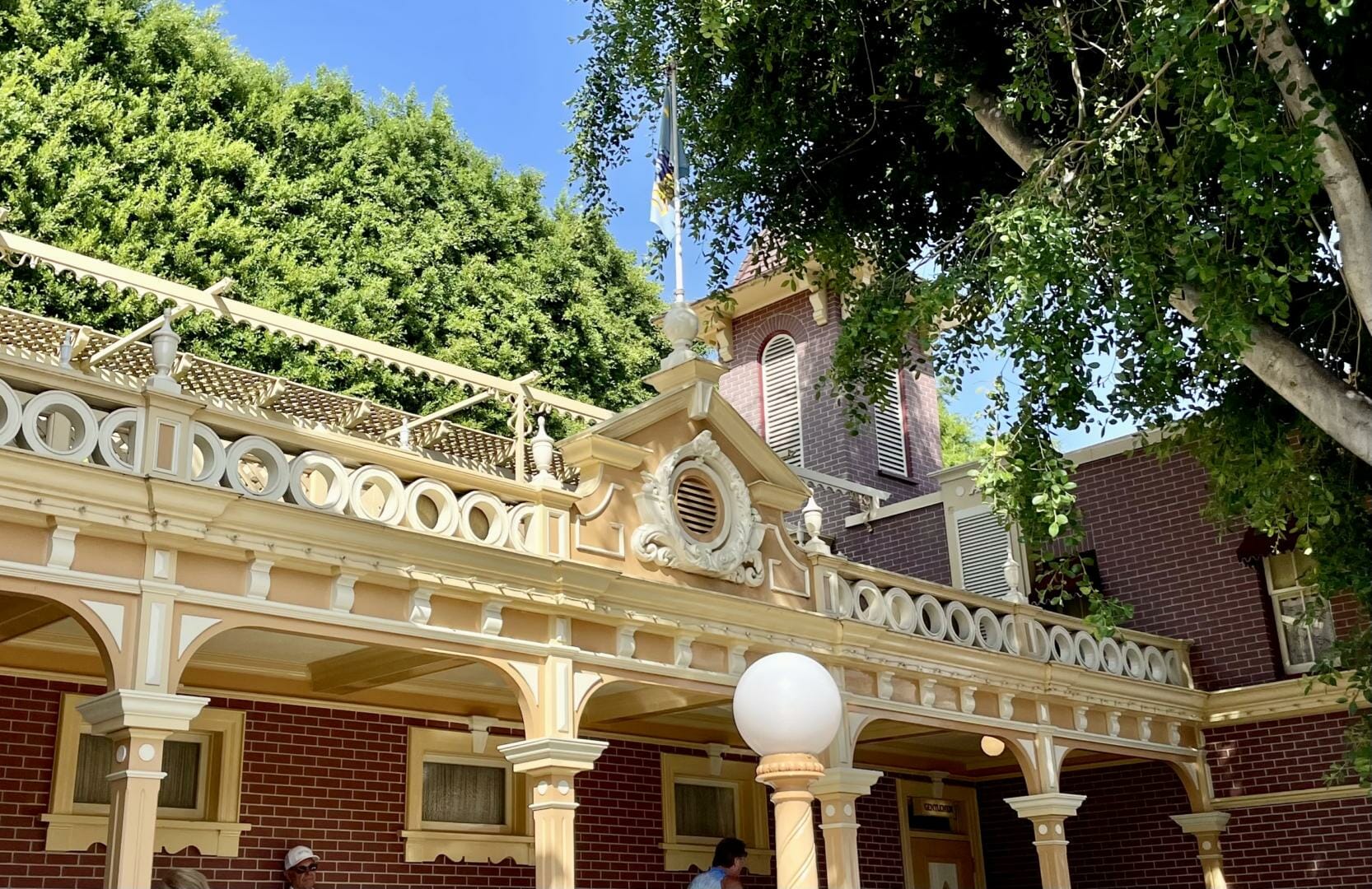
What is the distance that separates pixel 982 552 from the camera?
18.6 metres

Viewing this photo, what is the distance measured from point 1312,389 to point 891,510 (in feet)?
35.3

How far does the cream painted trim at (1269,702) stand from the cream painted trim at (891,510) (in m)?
4.72

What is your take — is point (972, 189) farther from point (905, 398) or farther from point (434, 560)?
point (905, 398)

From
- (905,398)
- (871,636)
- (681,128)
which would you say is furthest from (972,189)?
(905,398)

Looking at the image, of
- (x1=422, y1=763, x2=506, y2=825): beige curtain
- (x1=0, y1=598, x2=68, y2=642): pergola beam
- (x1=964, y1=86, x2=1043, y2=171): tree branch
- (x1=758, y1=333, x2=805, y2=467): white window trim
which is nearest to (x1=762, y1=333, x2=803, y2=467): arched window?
(x1=758, y1=333, x2=805, y2=467): white window trim

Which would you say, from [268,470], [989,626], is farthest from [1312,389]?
[268,470]

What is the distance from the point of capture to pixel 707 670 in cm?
1133

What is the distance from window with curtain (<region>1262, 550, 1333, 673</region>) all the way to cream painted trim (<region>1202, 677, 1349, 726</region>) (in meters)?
0.47

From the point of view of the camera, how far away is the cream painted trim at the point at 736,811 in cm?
1430

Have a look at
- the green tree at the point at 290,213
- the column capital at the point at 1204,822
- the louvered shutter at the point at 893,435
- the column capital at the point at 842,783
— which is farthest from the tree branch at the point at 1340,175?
the green tree at the point at 290,213

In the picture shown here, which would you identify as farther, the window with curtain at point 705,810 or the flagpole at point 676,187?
the window with curtain at point 705,810

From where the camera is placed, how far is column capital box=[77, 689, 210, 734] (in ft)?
25.7

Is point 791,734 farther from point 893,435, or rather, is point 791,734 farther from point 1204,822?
point 893,435

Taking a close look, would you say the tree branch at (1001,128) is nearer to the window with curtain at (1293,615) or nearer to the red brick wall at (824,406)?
the window with curtain at (1293,615)
